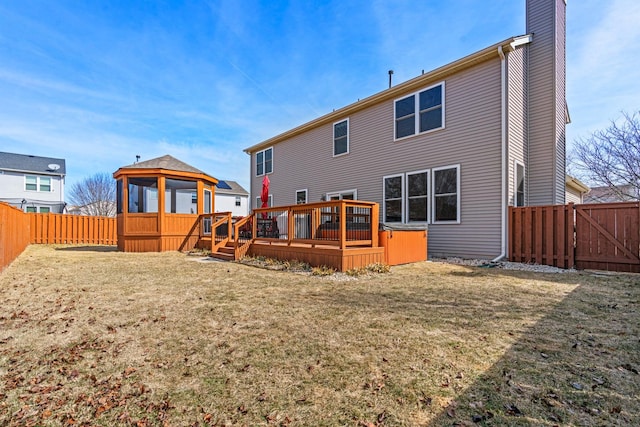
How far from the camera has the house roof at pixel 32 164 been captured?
69.3 feet

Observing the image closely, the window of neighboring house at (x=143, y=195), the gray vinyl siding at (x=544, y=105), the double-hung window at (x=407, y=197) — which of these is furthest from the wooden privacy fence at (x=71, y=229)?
the gray vinyl siding at (x=544, y=105)

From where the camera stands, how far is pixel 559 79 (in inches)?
363

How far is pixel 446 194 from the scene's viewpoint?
9070mm

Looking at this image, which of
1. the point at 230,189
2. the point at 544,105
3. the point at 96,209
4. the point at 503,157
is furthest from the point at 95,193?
the point at 544,105

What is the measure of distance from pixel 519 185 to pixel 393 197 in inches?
144

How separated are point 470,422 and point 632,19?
48.1ft

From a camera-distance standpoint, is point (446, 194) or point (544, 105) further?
point (446, 194)

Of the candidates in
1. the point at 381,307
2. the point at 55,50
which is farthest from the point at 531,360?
the point at 55,50

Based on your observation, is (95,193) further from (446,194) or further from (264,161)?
(446,194)

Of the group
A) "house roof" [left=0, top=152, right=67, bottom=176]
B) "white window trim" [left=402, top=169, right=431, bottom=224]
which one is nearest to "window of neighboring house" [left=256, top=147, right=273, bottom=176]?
"white window trim" [left=402, top=169, right=431, bottom=224]

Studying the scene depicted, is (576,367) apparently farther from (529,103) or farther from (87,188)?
(87,188)

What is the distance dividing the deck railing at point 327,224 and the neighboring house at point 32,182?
21.7 m

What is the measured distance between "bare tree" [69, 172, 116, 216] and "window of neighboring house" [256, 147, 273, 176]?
2299cm

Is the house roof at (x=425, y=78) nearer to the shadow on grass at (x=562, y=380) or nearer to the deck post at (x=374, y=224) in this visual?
the deck post at (x=374, y=224)
